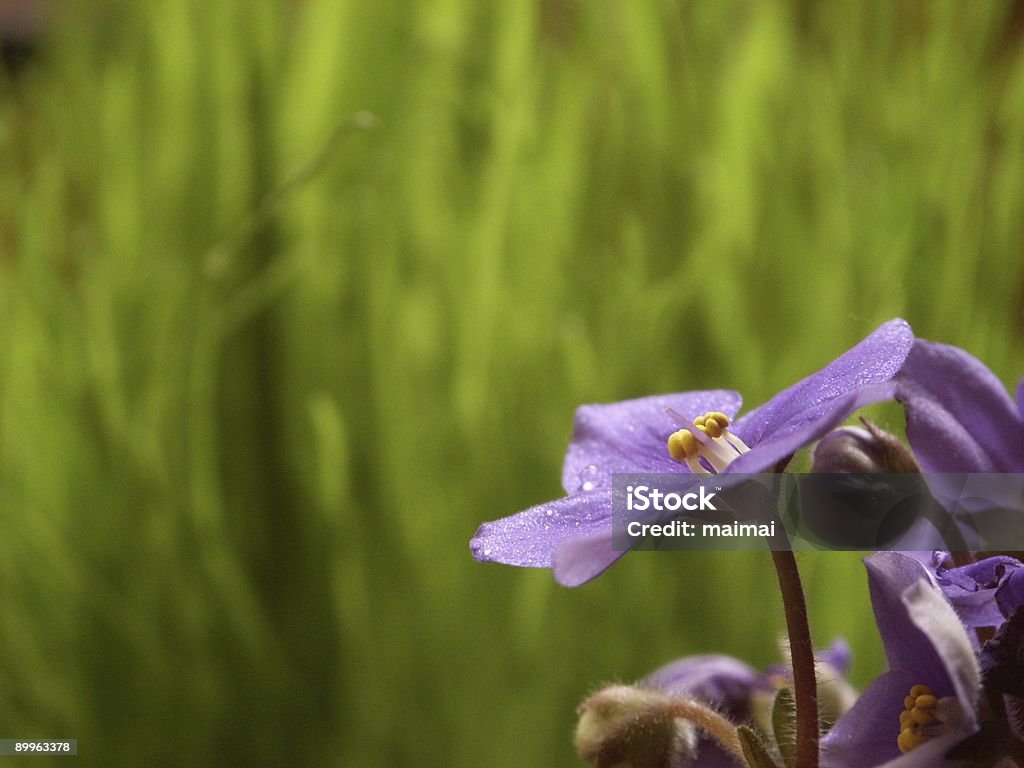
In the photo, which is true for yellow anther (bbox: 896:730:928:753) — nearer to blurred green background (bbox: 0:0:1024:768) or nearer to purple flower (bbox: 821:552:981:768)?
purple flower (bbox: 821:552:981:768)

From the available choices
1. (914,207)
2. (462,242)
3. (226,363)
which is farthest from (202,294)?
(914,207)

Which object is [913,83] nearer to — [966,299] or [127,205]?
[966,299]

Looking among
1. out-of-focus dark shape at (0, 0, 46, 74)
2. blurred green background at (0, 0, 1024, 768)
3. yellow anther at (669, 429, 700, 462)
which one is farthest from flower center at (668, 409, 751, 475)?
out-of-focus dark shape at (0, 0, 46, 74)

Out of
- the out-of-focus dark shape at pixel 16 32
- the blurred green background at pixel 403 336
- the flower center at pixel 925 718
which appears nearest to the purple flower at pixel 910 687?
the flower center at pixel 925 718

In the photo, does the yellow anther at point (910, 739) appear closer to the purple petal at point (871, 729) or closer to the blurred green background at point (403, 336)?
the purple petal at point (871, 729)

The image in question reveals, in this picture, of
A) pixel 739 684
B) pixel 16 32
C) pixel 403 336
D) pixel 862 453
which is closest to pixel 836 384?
pixel 862 453

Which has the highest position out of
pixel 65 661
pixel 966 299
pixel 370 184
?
pixel 370 184

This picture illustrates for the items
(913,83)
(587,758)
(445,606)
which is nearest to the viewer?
(587,758)
